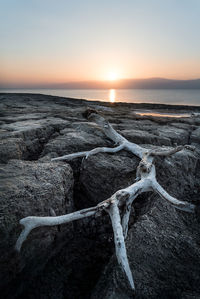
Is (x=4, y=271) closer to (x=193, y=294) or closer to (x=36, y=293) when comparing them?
(x=36, y=293)

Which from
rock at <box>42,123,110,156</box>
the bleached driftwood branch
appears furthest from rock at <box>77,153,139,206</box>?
rock at <box>42,123,110,156</box>

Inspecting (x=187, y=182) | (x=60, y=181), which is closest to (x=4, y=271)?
(x=60, y=181)

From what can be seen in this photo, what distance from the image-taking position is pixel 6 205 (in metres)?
1.72

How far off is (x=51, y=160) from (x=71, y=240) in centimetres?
121

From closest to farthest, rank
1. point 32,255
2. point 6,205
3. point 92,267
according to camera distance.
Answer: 1. point 6,205
2. point 32,255
3. point 92,267

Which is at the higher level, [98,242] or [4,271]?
[4,271]

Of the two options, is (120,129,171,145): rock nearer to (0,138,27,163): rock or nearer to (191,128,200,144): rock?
(191,128,200,144): rock

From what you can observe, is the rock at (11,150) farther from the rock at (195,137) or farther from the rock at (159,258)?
the rock at (195,137)

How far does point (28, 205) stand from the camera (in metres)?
1.86

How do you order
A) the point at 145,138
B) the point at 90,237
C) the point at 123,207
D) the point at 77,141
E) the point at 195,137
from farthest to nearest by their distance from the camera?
the point at 195,137 < the point at 145,138 < the point at 77,141 < the point at 90,237 < the point at 123,207

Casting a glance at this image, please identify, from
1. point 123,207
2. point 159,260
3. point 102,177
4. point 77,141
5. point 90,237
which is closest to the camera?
point 159,260

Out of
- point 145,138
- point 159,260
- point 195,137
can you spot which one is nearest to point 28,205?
point 159,260

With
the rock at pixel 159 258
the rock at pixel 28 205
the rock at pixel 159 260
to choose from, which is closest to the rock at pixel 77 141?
the rock at pixel 28 205

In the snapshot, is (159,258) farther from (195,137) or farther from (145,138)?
(195,137)
